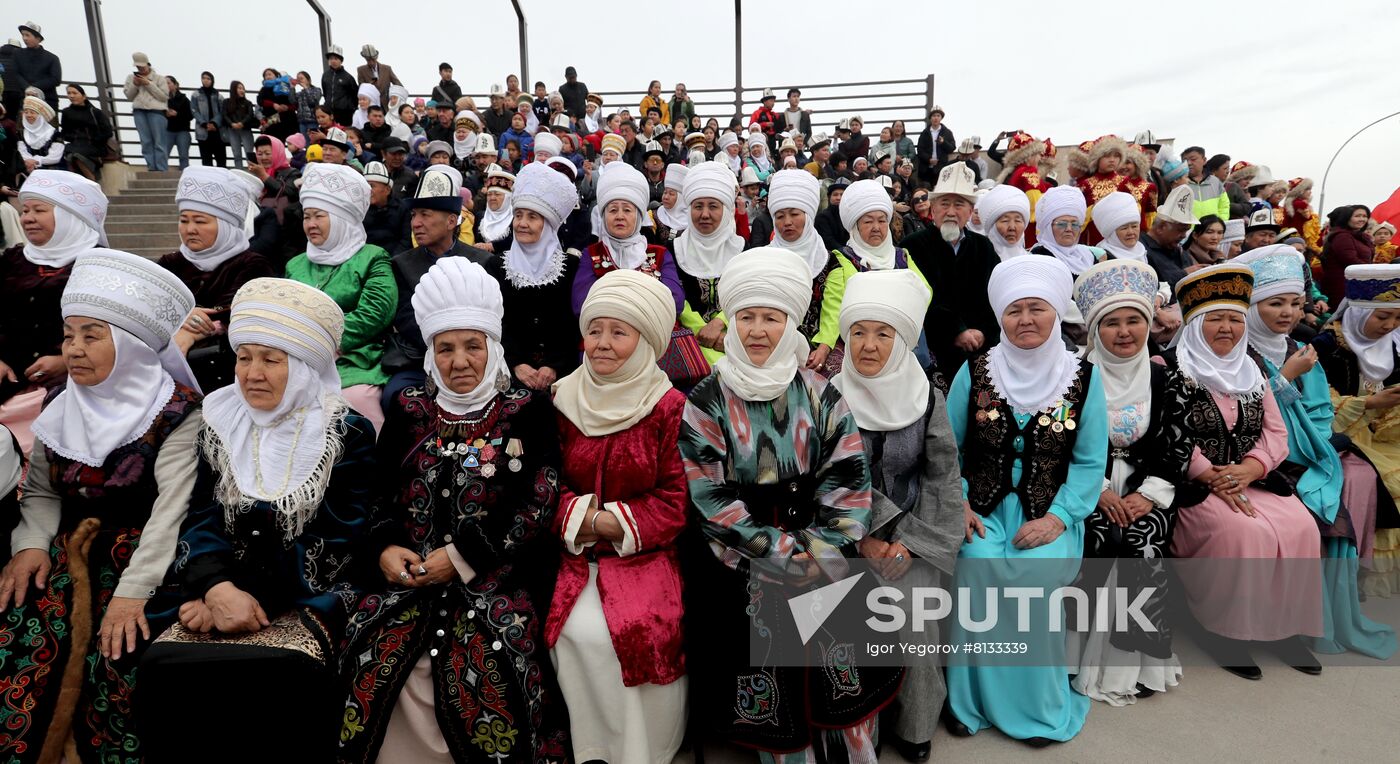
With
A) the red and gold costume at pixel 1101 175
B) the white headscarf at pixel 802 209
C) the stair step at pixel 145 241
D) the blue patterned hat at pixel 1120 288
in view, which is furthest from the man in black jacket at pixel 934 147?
the stair step at pixel 145 241

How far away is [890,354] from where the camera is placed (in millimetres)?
2799

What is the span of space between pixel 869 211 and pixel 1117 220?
7.14ft

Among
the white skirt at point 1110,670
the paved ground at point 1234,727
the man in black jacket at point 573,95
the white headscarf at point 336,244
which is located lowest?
the paved ground at point 1234,727

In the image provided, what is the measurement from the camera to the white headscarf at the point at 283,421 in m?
2.35

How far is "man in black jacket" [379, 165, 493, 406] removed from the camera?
146 inches

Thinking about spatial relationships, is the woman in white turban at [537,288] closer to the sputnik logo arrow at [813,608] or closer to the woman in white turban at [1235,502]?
the sputnik logo arrow at [813,608]

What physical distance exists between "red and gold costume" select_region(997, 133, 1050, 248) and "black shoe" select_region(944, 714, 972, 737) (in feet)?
21.7

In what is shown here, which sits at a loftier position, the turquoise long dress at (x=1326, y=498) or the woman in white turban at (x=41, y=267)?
the woman in white turban at (x=41, y=267)

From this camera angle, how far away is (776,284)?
2.60 meters

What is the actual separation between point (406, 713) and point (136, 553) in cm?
108

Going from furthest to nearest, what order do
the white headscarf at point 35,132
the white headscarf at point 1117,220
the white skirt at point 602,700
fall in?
the white headscarf at point 35,132 < the white headscarf at point 1117,220 < the white skirt at point 602,700

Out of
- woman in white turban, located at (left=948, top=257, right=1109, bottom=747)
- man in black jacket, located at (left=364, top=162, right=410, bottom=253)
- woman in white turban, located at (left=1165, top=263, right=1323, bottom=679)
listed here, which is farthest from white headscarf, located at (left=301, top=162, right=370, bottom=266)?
woman in white turban, located at (left=1165, top=263, right=1323, bottom=679)

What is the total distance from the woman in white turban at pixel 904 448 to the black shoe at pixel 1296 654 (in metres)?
1.83

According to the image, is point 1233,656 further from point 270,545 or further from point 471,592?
point 270,545
